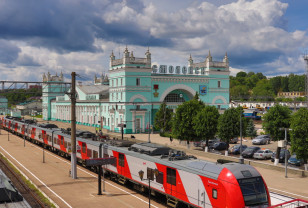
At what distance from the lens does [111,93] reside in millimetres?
77812

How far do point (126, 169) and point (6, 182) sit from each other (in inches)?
377

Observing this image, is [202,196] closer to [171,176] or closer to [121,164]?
[171,176]

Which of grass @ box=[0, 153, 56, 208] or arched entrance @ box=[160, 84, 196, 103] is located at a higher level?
arched entrance @ box=[160, 84, 196, 103]

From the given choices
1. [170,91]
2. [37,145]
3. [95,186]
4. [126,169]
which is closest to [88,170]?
[95,186]

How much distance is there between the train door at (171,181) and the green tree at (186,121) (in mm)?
29369

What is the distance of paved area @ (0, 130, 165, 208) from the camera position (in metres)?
22.7

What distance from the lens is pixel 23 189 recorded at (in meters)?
26.9

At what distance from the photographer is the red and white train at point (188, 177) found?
16.0 m

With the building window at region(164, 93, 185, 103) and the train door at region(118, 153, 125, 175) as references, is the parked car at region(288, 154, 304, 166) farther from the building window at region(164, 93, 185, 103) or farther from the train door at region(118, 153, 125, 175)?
the building window at region(164, 93, 185, 103)

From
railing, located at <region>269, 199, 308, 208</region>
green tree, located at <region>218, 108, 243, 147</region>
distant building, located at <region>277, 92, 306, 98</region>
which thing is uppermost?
distant building, located at <region>277, 92, 306, 98</region>

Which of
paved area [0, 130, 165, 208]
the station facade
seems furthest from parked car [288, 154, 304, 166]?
the station facade

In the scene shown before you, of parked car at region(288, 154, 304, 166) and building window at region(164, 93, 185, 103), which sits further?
building window at region(164, 93, 185, 103)

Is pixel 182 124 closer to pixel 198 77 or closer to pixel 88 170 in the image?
pixel 88 170

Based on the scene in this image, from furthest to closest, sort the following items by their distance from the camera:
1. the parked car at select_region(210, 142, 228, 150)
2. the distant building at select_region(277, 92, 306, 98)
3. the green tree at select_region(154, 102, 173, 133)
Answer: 1. the distant building at select_region(277, 92, 306, 98)
2. the green tree at select_region(154, 102, 173, 133)
3. the parked car at select_region(210, 142, 228, 150)
